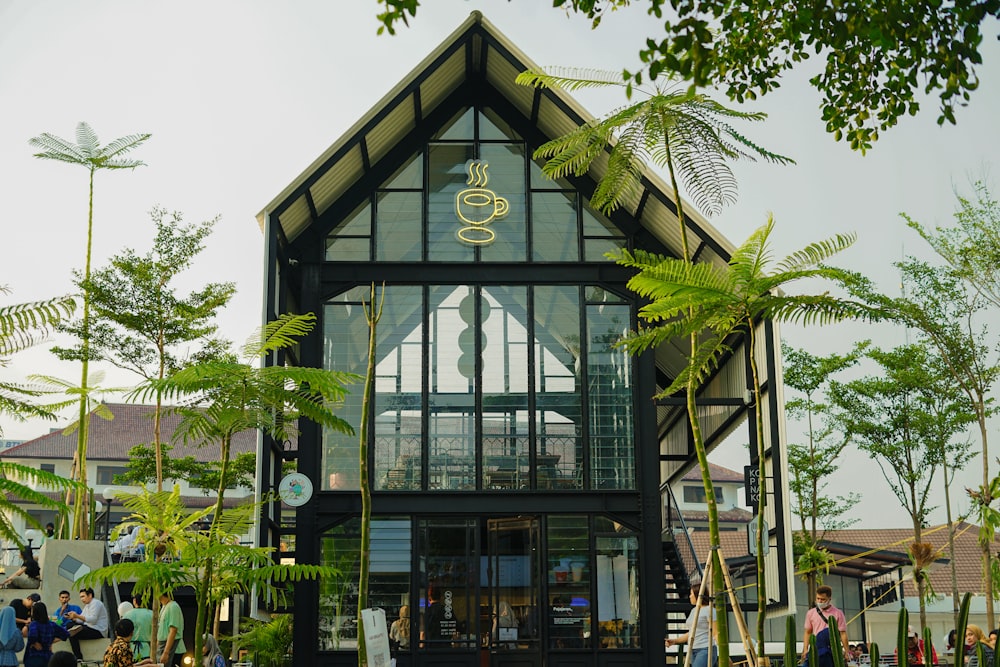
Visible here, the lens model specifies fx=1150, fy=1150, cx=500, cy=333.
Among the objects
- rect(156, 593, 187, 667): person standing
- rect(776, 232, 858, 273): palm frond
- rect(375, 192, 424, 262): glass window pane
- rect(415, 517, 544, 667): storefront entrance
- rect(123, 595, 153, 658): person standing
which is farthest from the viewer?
rect(375, 192, 424, 262): glass window pane

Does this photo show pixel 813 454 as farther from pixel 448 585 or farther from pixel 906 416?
pixel 448 585

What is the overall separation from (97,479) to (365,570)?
150ft

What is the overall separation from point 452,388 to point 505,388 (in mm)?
760

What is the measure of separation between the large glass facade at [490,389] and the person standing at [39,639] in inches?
201

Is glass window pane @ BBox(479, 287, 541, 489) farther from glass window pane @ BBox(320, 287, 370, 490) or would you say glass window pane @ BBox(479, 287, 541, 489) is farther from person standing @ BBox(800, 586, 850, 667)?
person standing @ BBox(800, 586, 850, 667)

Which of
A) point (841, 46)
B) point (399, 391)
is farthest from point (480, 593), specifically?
point (841, 46)

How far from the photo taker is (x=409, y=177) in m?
17.3

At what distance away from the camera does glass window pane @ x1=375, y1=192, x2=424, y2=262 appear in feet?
55.4

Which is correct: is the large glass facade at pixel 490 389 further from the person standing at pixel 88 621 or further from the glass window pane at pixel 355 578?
the person standing at pixel 88 621

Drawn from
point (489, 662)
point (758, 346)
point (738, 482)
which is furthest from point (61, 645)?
point (738, 482)

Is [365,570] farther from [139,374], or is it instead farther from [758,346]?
[139,374]

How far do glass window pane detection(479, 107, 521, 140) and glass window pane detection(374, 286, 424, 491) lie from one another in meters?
2.71

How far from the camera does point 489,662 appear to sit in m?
15.7

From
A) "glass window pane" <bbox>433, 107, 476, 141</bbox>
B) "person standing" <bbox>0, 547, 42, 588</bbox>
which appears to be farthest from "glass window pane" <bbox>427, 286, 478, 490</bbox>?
"person standing" <bbox>0, 547, 42, 588</bbox>
